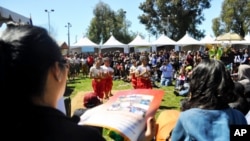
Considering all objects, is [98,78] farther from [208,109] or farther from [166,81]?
[208,109]

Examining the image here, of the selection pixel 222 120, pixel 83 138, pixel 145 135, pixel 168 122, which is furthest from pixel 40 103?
pixel 168 122

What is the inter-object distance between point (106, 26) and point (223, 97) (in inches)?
2704

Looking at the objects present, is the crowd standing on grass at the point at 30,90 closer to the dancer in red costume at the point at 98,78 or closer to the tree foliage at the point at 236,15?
the dancer in red costume at the point at 98,78

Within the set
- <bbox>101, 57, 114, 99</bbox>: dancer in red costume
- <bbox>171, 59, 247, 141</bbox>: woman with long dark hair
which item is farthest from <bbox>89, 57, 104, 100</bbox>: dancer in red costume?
<bbox>171, 59, 247, 141</bbox>: woman with long dark hair

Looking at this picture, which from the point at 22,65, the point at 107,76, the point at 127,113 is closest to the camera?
the point at 22,65

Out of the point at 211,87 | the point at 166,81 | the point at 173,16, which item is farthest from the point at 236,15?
the point at 211,87

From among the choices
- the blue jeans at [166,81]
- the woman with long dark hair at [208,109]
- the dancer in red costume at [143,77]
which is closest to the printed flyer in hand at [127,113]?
the woman with long dark hair at [208,109]

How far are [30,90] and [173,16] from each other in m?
58.6

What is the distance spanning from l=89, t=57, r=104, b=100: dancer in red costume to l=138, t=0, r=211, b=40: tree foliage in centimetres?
4670

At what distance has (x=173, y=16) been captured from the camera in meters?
58.5

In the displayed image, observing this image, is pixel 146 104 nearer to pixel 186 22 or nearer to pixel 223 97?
pixel 223 97

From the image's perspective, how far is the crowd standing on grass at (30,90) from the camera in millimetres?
1216

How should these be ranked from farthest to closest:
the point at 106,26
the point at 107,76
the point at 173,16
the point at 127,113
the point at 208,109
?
the point at 106,26 → the point at 173,16 → the point at 107,76 → the point at 208,109 → the point at 127,113

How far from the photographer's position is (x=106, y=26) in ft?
231
